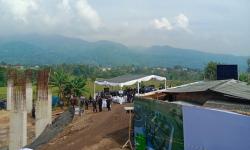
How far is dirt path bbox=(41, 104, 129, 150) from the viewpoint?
24.1 meters

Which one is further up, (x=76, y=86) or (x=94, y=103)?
(x=76, y=86)

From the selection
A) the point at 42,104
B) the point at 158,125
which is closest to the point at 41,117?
the point at 42,104

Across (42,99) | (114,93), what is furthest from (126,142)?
(114,93)

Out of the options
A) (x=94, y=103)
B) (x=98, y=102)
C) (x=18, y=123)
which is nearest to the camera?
(x=18, y=123)

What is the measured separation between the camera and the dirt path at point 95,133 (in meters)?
24.1

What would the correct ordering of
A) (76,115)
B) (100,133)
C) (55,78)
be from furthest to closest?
1. (55,78)
2. (76,115)
3. (100,133)

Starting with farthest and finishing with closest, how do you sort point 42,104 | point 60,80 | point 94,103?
point 60,80 → point 94,103 → point 42,104

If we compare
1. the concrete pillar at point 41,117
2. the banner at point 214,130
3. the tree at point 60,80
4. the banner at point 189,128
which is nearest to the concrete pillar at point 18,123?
the concrete pillar at point 41,117

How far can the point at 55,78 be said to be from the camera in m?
48.2

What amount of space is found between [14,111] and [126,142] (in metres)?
13.6

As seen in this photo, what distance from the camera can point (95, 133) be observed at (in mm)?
27219

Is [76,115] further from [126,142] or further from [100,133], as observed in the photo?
[126,142]

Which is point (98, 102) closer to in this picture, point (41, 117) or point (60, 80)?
point (41, 117)

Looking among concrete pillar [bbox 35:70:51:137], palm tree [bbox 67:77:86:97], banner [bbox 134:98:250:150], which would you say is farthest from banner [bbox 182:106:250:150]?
palm tree [bbox 67:77:86:97]
